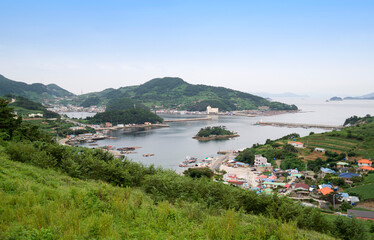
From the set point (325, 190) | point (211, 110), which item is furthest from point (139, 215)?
point (211, 110)

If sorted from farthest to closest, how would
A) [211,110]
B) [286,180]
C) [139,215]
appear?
[211,110], [286,180], [139,215]

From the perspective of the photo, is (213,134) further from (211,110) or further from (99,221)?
(211,110)

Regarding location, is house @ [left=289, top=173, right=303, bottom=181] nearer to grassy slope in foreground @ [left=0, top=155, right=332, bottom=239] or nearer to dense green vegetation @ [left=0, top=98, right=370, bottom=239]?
dense green vegetation @ [left=0, top=98, right=370, bottom=239]

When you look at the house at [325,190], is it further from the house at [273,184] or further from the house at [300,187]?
the house at [273,184]

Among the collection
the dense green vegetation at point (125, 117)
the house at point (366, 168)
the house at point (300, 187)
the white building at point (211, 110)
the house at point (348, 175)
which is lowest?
the house at point (300, 187)

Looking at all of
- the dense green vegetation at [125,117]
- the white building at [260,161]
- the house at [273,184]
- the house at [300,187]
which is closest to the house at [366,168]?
the house at [300,187]
